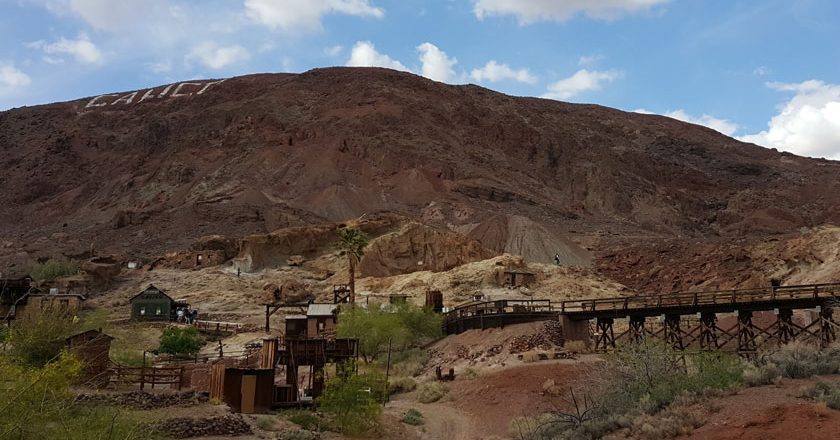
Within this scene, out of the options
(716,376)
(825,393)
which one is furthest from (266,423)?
(825,393)

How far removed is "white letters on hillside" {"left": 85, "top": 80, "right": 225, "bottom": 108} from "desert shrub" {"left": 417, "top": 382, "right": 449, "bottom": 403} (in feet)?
484

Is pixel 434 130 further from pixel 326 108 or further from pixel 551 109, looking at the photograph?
pixel 551 109

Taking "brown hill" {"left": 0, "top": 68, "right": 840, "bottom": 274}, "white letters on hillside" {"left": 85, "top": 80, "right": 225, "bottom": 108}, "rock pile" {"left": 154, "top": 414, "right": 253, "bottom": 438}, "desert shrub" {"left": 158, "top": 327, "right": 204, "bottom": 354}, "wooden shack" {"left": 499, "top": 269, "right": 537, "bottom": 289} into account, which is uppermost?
"white letters on hillside" {"left": 85, "top": 80, "right": 225, "bottom": 108}

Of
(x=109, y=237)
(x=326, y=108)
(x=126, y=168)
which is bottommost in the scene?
(x=109, y=237)

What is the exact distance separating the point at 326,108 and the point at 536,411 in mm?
118329

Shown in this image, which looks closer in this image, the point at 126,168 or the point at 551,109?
the point at 126,168

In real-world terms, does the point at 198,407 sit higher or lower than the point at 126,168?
lower

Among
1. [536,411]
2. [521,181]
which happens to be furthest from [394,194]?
[536,411]

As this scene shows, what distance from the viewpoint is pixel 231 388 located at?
86.3 feet

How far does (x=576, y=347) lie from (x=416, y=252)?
41327 millimetres

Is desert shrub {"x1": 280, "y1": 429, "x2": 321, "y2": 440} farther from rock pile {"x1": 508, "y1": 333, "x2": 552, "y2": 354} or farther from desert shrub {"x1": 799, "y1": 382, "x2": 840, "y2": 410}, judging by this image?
rock pile {"x1": 508, "y1": 333, "x2": 552, "y2": 354}

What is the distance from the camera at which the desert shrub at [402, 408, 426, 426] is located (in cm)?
2762

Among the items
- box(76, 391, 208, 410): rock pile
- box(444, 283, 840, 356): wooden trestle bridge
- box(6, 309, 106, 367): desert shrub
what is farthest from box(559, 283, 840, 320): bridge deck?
box(6, 309, 106, 367): desert shrub

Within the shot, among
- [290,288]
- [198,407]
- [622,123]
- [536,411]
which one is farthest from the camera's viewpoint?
[622,123]
